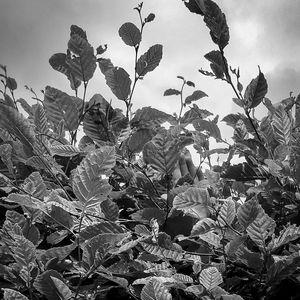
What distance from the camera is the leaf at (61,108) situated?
5.22 ft

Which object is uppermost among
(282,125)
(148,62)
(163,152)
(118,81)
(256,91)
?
(148,62)

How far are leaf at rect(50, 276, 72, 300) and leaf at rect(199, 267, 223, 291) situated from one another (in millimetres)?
327

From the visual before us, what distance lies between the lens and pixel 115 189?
5.32 ft

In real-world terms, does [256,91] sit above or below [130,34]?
below

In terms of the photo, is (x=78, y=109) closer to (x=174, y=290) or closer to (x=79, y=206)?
(x=79, y=206)

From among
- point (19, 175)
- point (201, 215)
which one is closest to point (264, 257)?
point (201, 215)

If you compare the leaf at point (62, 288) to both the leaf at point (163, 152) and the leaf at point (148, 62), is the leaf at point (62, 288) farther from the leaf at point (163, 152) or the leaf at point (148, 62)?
the leaf at point (148, 62)

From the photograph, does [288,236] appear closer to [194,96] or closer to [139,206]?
[139,206]

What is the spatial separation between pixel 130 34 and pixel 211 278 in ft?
4.10

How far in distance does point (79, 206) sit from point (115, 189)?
554 millimetres

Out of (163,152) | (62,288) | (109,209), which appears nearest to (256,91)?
(163,152)

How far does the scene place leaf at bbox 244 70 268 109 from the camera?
1.42m

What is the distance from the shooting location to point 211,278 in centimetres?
98

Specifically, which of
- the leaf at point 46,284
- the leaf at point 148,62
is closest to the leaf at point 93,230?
the leaf at point 46,284
